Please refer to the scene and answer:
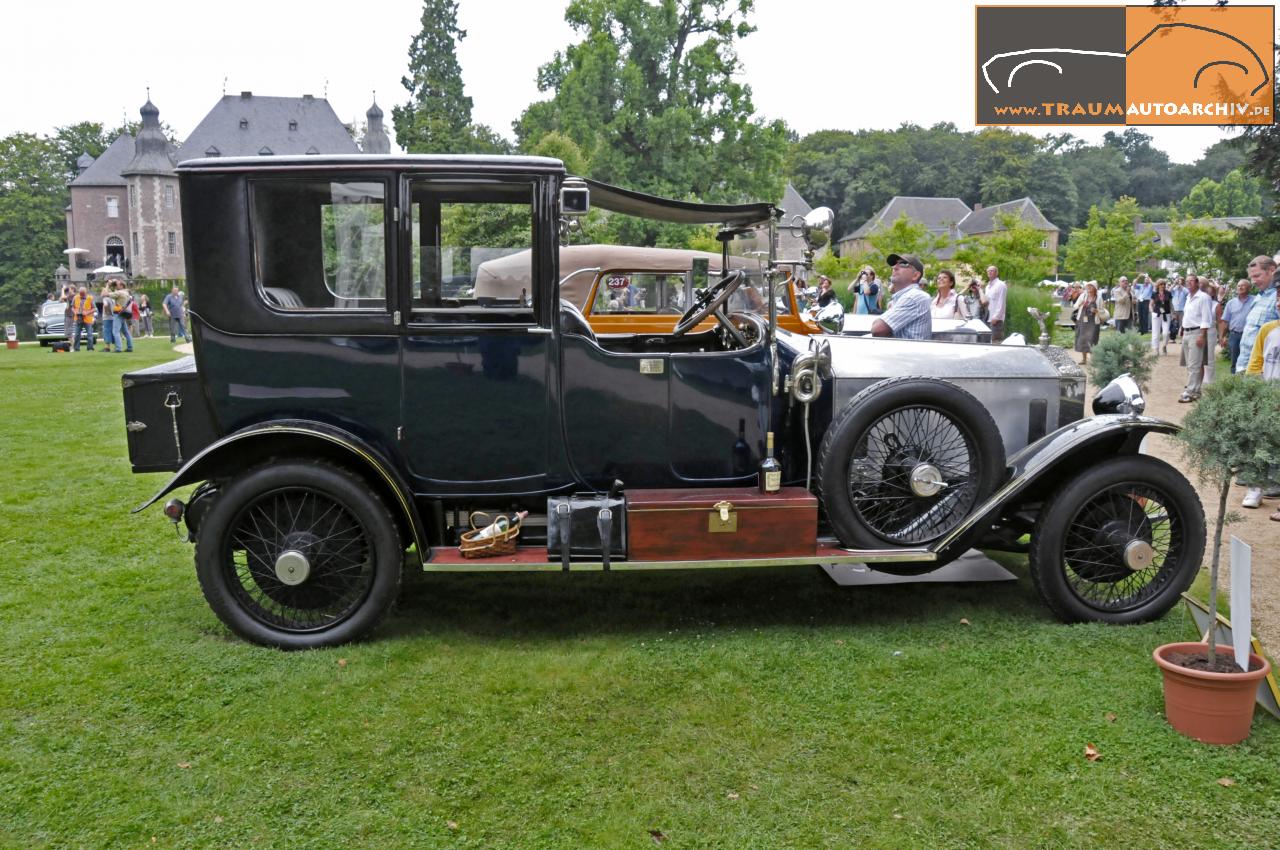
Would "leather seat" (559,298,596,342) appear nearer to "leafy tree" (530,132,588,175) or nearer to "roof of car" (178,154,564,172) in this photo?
"roof of car" (178,154,564,172)

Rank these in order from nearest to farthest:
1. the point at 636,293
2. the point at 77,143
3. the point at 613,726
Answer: the point at 613,726, the point at 636,293, the point at 77,143

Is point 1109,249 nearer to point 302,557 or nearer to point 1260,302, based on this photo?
point 1260,302

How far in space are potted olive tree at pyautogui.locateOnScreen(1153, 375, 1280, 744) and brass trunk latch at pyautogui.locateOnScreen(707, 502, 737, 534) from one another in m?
1.86

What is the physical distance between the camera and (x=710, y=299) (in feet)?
17.9

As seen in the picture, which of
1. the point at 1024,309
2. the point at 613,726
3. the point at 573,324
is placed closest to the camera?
the point at 613,726

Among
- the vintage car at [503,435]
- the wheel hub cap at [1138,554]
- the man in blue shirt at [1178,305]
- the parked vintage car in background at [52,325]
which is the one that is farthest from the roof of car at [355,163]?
the parked vintage car in background at [52,325]

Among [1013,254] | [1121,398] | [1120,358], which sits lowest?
[1121,398]

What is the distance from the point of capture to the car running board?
454 cm

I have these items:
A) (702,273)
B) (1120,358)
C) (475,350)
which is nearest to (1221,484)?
(1120,358)

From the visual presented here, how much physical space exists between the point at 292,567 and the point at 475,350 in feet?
4.49

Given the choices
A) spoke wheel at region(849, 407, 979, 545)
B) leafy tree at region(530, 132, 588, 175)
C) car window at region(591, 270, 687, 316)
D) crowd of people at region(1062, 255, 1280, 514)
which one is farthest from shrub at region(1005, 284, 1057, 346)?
spoke wheel at region(849, 407, 979, 545)

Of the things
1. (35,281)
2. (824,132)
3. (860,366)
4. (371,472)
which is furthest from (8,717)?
(824,132)

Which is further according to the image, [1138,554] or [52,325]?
[52,325]

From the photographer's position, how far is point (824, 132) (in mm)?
107562
